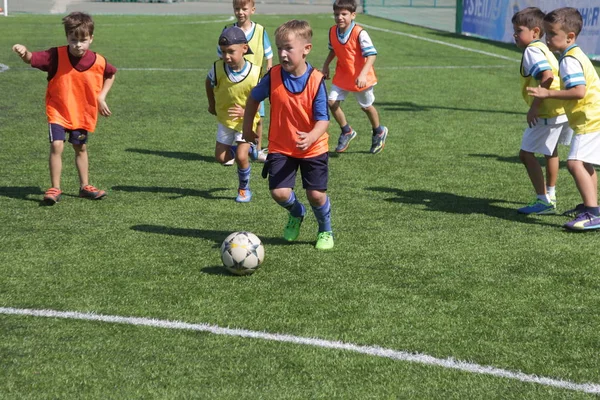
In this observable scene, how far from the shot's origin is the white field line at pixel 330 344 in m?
4.61

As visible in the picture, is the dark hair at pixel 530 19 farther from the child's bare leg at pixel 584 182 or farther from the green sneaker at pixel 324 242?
the green sneaker at pixel 324 242

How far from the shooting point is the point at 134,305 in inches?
223

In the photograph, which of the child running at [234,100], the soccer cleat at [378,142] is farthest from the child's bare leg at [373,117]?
the child running at [234,100]

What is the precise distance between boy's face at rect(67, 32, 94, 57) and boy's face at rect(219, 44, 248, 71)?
1.23 metres

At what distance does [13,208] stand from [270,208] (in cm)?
234

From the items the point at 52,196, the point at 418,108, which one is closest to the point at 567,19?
the point at 52,196

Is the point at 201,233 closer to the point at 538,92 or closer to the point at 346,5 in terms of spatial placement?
the point at 538,92

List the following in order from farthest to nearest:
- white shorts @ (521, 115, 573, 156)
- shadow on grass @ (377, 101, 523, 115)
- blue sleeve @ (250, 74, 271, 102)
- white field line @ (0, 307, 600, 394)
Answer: shadow on grass @ (377, 101, 523, 115) → white shorts @ (521, 115, 573, 156) → blue sleeve @ (250, 74, 271, 102) → white field line @ (0, 307, 600, 394)

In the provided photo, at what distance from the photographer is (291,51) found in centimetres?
647

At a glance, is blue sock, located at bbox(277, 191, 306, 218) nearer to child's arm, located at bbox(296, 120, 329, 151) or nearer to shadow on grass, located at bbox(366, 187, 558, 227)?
child's arm, located at bbox(296, 120, 329, 151)

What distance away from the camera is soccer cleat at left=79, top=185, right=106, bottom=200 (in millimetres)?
8508

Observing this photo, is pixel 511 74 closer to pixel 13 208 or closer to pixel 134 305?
pixel 13 208

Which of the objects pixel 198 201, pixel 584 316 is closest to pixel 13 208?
pixel 198 201

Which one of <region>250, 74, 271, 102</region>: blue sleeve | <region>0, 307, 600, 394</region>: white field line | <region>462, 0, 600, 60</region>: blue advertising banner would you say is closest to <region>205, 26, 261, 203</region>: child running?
<region>250, 74, 271, 102</region>: blue sleeve
